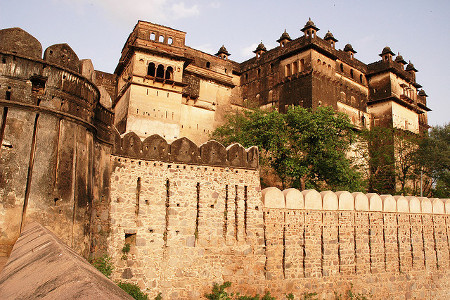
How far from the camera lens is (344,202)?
1123 centimetres

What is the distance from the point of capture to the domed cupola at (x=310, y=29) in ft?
100

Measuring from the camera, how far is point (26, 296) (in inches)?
86.7

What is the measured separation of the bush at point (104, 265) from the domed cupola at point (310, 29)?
2688 centimetres

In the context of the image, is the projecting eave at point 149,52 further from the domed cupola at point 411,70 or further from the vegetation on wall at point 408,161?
the domed cupola at point 411,70

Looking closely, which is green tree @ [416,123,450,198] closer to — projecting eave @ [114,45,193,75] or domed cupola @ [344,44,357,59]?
domed cupola @ [344,44,357,59]

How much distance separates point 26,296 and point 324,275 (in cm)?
948

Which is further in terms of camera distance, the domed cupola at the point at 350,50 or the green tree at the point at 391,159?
the domed cupola at the point at 350,50

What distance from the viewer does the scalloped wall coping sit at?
10.1 metres

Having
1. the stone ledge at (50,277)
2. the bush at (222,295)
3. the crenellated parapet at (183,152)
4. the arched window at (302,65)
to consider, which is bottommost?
the bush at (222,295)

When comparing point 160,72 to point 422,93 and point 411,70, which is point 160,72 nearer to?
point 411,70

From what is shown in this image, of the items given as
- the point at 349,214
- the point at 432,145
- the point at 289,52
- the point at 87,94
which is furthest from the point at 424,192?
the point at 87,94

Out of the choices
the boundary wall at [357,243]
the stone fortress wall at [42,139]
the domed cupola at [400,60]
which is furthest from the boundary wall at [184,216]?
the domed cupola at [400,60]

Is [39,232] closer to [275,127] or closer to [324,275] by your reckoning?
[324,275]

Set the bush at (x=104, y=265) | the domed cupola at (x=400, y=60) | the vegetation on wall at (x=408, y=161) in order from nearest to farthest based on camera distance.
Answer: the bush at (x=104, y=265) < the vegetation on wall at (x=408, y=161) < the domed cupola at (x=400, y=60)
